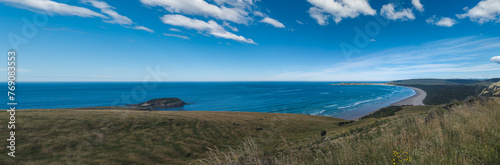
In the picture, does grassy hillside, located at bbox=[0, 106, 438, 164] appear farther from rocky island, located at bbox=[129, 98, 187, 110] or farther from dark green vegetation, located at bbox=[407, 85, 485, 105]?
rocky island, located at bbox=[129, 98, 187, 110]

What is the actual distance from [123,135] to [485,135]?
16874 millimetres

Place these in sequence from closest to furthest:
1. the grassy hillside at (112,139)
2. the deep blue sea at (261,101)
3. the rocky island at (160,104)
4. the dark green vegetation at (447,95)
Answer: the grassy hillside at (112,139) < the deep blue sea at (261,101) < the dark green vegetation at (447,95) < the rocky island at (160,104)

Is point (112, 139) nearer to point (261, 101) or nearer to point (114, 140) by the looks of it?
point (114, 140)

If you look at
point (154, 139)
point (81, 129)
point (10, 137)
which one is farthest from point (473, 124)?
point (10, 137)

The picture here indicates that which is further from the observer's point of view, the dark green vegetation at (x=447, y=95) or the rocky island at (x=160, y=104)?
the rocky island at (x=160, y=104)

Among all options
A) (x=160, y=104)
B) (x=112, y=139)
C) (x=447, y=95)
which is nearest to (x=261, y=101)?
(x=160, y=104)

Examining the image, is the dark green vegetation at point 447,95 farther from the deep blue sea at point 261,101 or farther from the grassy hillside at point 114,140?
the grassy hillside at point 114,140

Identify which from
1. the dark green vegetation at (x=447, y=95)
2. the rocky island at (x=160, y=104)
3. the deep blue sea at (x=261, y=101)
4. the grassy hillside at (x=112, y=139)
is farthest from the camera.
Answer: the rocky island at (x=160, y=104)

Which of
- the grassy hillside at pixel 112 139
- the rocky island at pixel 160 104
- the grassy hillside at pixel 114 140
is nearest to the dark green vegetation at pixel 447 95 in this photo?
the grassy hillside at pixel 114 140

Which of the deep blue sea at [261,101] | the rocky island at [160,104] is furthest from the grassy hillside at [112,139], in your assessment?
the rocky island at [160,104]

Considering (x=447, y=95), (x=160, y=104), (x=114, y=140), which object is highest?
(x=114, y=140)

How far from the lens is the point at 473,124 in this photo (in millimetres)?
4738

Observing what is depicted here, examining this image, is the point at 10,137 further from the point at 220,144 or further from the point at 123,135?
the point at 220,144

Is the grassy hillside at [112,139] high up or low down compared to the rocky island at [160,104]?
up
